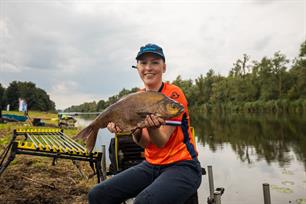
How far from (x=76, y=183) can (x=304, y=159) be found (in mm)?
8924

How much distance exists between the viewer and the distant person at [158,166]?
2.24m

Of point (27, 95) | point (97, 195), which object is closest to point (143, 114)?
point (97, 195)

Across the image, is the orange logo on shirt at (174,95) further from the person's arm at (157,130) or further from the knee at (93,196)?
the knee at (93,196)

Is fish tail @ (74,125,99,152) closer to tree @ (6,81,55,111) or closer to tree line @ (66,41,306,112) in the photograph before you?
tree line @ (66,41,306,112)

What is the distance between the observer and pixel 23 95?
91.2 metres

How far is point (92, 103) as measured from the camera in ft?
375

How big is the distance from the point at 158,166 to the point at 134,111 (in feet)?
1.89

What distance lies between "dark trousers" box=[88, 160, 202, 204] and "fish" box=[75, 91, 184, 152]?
0.44m

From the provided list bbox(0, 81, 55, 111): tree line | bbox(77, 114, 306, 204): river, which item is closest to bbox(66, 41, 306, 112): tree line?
bbox(77, 114, 306, 204): river

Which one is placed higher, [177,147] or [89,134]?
[89,134]

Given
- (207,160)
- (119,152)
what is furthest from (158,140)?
(207,160)

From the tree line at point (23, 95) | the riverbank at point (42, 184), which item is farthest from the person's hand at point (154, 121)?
the tree line at point (23, 95)

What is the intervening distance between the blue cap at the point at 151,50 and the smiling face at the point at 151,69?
0.04 m

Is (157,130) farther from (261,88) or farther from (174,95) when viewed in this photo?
(261,88)
